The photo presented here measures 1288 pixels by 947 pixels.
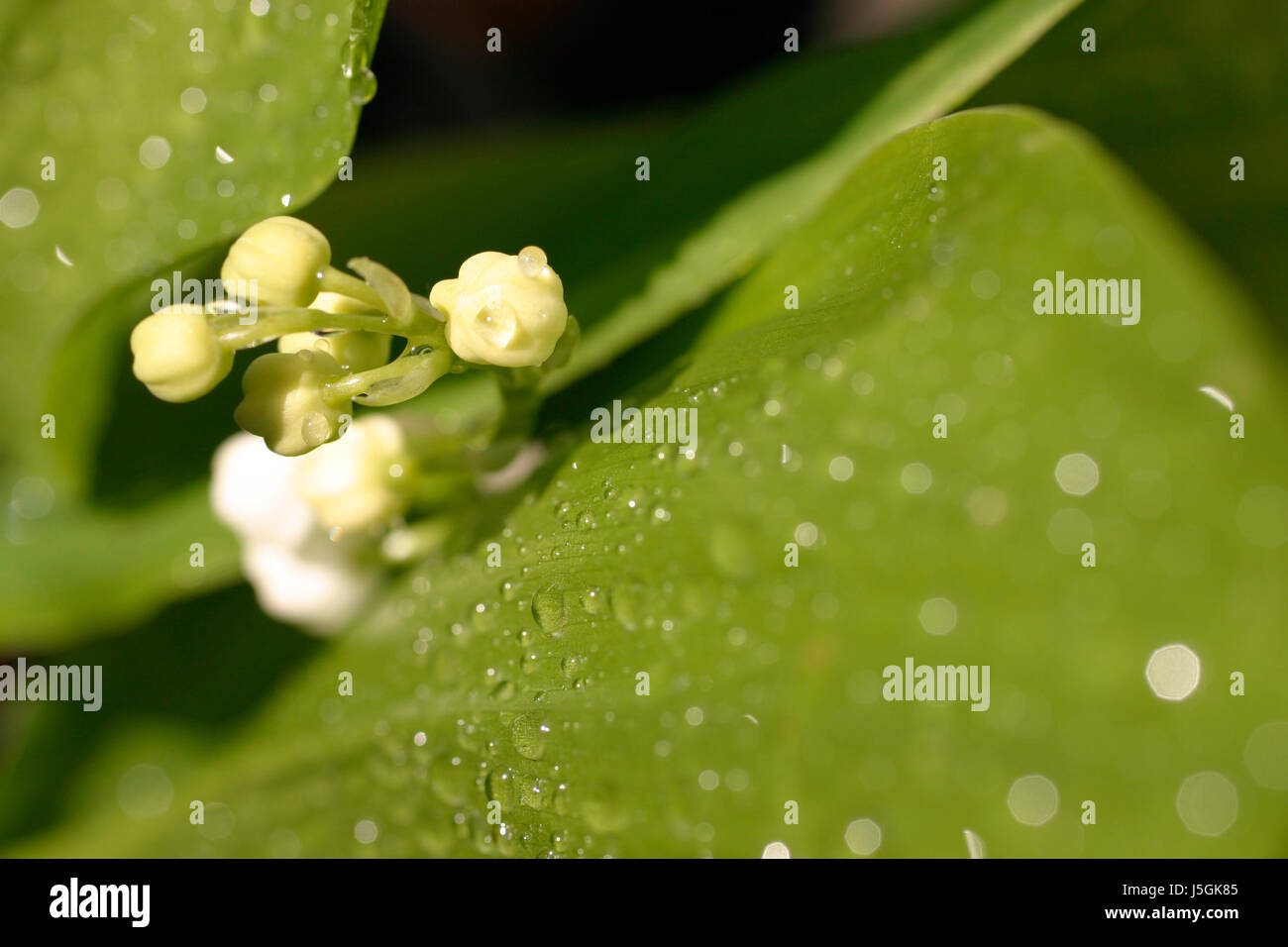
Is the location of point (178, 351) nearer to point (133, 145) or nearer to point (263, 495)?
point (263, 495)

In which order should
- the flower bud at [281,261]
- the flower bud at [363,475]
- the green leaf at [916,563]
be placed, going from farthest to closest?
the flower bud at [363,475]
the flower bud at [281,261]
the green leaf at [916,563]

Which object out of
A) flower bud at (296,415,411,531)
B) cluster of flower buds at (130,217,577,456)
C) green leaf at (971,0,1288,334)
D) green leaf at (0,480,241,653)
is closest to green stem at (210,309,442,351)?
cluster of flower buds at (130,217,577,456)

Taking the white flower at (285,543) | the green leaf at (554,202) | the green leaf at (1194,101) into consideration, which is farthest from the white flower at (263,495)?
the green leaf at (1194,101)

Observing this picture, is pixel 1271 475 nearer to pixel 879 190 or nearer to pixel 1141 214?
pixel 1141 214

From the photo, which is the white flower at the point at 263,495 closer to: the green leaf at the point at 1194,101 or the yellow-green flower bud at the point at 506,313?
the yellow-green flower bud at the point at 506,313

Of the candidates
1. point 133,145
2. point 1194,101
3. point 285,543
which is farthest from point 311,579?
point 1194,101

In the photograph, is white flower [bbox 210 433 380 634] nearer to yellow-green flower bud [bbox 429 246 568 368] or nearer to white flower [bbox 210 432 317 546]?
white flower [bbox 210 432 317 546]

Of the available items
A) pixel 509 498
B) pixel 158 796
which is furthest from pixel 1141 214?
pixel 158 796
